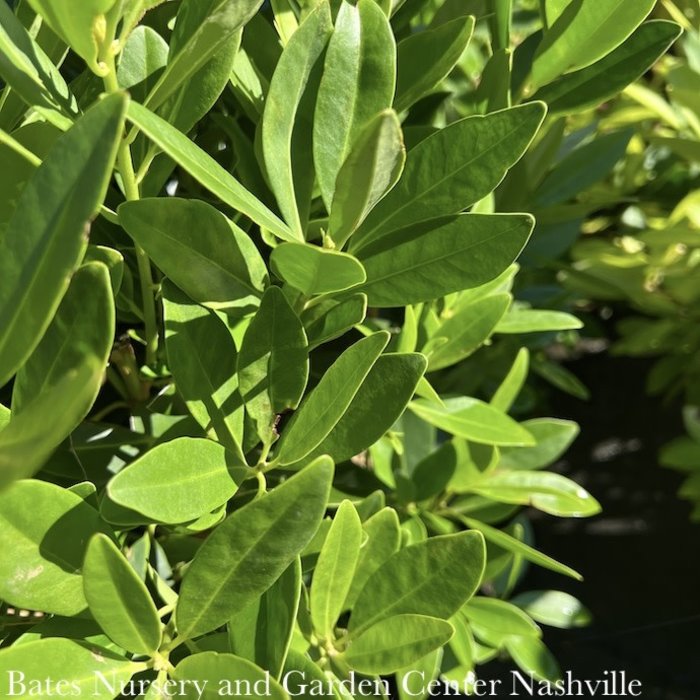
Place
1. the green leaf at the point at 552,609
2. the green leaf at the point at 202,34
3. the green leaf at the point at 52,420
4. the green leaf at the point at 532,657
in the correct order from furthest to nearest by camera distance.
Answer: the green leaf at the point at 552,609
the green leaf at the point at 532,657
the green leaf at the point at 202,34
the green leaf at the point at 52,420

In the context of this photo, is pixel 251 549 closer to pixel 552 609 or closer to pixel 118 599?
pixel 118 599

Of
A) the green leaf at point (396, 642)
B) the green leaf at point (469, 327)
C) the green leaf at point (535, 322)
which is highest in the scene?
the green leaf at point (469, 327)

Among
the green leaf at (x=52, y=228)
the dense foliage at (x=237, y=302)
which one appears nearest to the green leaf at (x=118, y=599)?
the dense foliage at (x=237, y=302)

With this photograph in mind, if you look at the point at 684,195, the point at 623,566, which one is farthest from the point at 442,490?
the point at 623,566

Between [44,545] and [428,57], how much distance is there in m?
0.37

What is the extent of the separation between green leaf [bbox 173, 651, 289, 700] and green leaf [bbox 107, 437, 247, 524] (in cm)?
7

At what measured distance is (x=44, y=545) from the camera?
39cm

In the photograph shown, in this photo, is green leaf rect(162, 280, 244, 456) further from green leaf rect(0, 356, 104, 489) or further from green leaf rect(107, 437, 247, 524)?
green leaf rect(0, 356, 104, 489)

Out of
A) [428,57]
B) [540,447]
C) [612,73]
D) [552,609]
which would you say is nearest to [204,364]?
[428,57]

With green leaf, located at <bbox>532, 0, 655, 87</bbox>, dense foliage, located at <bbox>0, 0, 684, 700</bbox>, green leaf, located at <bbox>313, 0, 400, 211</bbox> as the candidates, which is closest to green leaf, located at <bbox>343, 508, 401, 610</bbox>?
dense foliage, located at <bbox>0, 0, 684, 700</bbox>

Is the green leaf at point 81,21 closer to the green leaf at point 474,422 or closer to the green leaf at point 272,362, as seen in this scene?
the green leaf at point 272,362

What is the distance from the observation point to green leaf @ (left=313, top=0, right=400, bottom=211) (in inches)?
17.6

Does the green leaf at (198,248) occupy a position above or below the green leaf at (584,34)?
below

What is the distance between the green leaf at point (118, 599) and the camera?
0.36 metres
